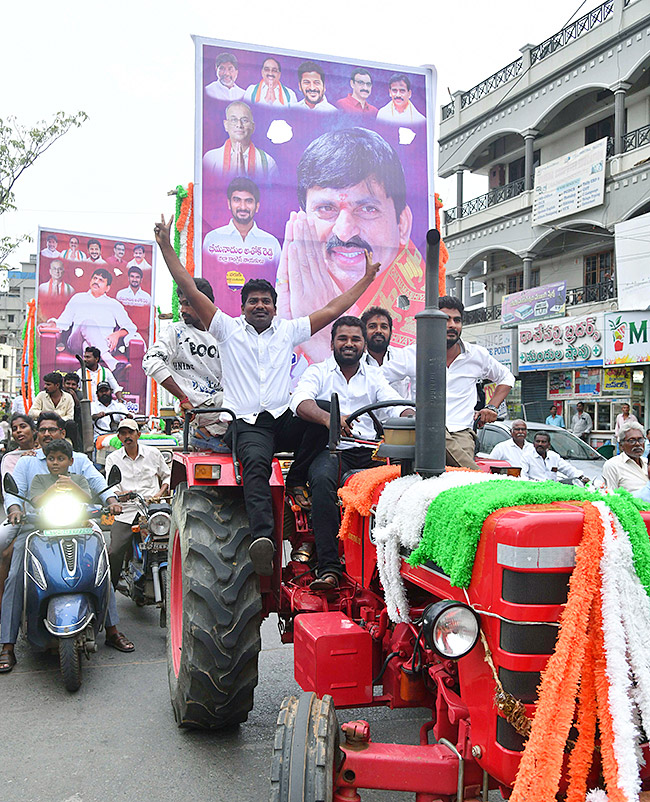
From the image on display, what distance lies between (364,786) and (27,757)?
2.12 m

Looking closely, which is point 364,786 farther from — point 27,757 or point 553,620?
point 27,757

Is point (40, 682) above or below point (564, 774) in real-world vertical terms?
below

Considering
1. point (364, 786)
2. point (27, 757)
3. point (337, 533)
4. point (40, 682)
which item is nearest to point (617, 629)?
point (364, 786)

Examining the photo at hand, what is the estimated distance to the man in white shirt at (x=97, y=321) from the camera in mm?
14961

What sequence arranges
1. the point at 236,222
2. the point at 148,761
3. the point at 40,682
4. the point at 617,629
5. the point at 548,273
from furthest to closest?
the point at 548,273, the point at 236,222, the point at 40,682, the point at 148,761, the point at 617,629

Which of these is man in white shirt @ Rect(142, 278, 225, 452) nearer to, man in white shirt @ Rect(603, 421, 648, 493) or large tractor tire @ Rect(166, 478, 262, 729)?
large tractor tire @ Rect(166, 478, 262, 729)

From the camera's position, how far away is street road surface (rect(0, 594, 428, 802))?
3314mm

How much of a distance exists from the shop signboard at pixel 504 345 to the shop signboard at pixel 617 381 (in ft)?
11.9

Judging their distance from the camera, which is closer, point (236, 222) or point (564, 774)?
point (564, 774)

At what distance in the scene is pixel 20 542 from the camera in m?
5.15

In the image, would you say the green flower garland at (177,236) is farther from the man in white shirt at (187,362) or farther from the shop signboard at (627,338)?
the shop signboard at (627,338)

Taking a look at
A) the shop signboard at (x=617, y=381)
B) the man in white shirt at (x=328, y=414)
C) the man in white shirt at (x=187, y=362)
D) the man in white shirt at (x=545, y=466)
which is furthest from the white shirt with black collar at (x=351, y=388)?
the shop signboard at (x=617, y=381)

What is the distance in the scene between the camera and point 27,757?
3.64 m

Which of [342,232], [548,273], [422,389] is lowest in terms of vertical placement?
[422,389]
